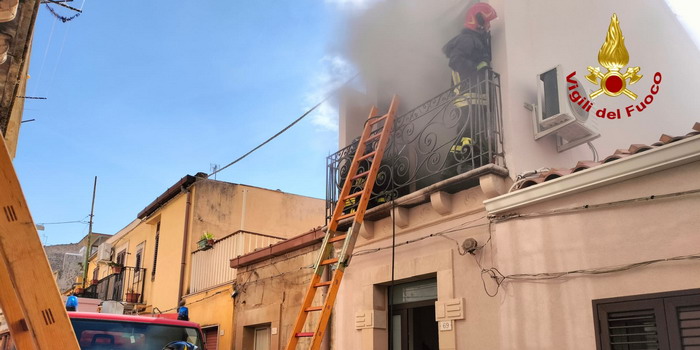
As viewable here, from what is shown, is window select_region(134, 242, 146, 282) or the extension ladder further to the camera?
window select_region(134, 242, 146, 282)

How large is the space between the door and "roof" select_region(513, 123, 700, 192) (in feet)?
19.3

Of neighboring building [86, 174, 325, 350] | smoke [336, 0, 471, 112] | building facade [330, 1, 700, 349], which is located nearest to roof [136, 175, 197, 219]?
neighboring building [86, 174, 325, 350]

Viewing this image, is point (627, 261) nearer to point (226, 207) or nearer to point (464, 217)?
point (464, 217)

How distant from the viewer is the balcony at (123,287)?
1803 centimetres

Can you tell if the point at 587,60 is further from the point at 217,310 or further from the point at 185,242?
the point at 185,242

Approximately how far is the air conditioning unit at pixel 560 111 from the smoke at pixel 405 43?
67.7 inches

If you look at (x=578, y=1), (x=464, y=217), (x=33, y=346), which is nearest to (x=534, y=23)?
(x=578, y=1)

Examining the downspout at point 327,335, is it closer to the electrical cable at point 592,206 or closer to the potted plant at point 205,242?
the electrical cable at point 592,206

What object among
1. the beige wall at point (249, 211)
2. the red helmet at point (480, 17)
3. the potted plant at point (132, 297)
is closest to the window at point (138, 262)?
the potted plant at point (132, 297)

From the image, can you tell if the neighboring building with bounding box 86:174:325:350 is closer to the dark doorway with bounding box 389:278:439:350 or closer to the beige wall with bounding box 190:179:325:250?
the beige wall with bounding box 190:179:325:250

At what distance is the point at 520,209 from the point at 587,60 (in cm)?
278

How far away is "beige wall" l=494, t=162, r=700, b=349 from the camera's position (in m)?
4.50

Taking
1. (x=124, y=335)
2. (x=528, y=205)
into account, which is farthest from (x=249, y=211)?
(x=528, y=205)

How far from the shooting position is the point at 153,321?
6.24 m
